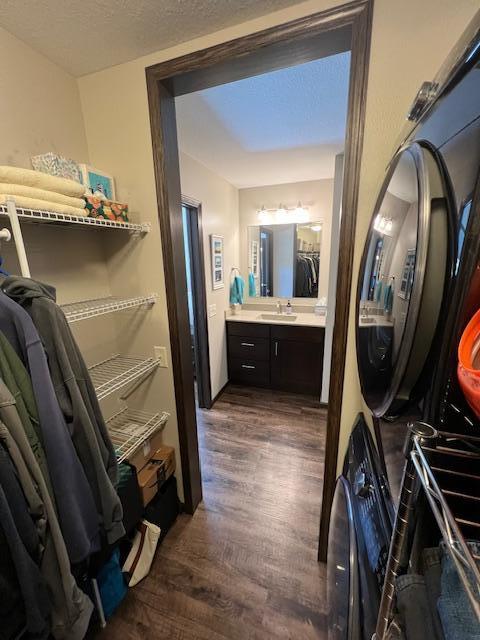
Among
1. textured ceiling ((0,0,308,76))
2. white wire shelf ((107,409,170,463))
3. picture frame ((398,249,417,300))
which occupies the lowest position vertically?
white wire shelf ((107,409,170,463))

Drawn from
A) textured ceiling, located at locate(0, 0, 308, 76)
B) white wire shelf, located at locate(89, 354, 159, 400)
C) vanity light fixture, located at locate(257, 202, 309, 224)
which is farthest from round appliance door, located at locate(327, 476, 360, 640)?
vanity light fixture, located at locate(257, 202, 309, 224)

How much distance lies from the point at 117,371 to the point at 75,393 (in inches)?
22.0

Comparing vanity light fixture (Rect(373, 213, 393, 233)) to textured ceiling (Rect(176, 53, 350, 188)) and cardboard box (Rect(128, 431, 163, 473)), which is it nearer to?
textured ceiling (Rect(176, 53, 350, 188))

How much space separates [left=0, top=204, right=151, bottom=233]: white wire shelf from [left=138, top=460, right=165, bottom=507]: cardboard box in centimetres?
128

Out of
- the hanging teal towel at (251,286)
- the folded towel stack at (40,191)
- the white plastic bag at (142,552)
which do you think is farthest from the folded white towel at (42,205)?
the hanging teal towel at (251,286)

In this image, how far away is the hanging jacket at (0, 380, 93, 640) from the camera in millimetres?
685

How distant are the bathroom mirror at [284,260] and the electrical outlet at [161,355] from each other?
2279 millimetres

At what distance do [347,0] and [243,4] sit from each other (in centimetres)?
34

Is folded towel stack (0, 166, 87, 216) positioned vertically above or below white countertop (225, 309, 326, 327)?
above

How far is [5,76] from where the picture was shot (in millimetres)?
967

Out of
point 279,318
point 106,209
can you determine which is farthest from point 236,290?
point 106,209

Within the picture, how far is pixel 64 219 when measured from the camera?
949 millimetres

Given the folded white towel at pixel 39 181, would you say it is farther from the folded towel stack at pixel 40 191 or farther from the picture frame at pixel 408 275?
the picture frame at pixel 408 275

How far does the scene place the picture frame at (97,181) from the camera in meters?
1.11
